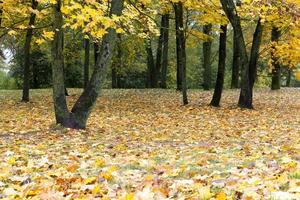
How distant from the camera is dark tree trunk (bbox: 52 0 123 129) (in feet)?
38.7

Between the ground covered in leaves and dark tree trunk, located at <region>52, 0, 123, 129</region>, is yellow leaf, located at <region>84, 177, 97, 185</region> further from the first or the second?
dark tree trunk, located at <region>52, 0, 123, 129</region>

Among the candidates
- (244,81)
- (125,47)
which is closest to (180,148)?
(244,81)

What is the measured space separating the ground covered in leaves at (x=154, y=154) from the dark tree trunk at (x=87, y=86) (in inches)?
15.0

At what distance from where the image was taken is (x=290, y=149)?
784 centimetres

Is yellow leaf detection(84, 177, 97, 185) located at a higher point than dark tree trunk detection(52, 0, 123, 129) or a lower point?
lower

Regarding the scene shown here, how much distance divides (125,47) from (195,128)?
20.1 metres

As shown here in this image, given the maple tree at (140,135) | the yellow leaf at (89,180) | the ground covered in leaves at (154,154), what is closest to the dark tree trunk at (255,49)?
the maple tree at (140,135)

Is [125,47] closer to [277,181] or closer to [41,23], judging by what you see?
[41,23]

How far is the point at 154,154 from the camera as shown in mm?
8195

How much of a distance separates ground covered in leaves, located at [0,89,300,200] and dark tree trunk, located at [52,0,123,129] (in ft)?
1.25

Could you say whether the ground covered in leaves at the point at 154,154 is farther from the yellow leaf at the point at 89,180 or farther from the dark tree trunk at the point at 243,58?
the dark tree trunk at the point at 243,58

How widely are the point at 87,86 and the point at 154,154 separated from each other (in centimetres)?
444

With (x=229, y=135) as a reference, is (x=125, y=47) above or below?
above

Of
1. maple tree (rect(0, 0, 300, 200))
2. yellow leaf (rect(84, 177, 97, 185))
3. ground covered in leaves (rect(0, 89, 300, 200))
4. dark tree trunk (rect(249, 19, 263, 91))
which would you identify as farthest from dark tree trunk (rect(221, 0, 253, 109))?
yellow leaf (rect(84, 177, 97, 185))
